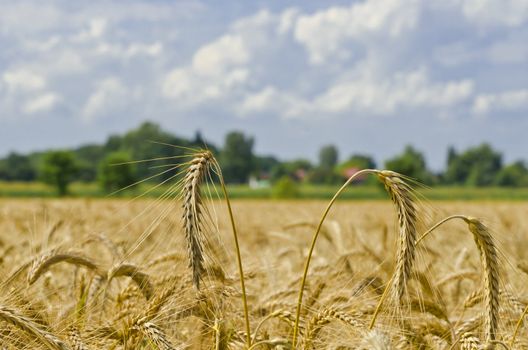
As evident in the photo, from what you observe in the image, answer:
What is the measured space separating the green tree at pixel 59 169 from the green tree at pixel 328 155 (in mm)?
97005

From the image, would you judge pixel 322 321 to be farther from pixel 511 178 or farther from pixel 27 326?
pixel 511 178

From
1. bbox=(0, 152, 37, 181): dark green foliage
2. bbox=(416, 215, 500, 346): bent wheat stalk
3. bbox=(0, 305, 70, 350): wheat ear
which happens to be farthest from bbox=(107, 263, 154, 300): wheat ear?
bbox=(0, 152, 37, 181): dark green foliage

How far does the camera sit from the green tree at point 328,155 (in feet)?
584

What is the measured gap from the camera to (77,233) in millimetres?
6359

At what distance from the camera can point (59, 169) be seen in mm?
88188

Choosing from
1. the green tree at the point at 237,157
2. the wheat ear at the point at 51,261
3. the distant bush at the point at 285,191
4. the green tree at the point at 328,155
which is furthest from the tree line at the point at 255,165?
the wheat ear at the point at 51,261

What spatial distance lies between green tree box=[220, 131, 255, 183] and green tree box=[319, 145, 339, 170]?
160 feet

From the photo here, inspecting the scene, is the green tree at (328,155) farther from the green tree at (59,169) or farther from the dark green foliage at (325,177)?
the green tree at (59,169)

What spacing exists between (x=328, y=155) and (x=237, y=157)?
60341mm

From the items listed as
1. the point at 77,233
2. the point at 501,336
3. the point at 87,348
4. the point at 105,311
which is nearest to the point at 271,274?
the point at 105,311

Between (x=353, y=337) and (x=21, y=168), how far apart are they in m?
129

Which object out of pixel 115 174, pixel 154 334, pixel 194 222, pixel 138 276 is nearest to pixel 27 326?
pixel 154 334

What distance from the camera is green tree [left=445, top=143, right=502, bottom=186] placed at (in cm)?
11669

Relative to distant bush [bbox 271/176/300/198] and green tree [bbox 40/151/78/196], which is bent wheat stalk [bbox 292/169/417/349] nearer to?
distant bush [bbox 271/176/300/198]
